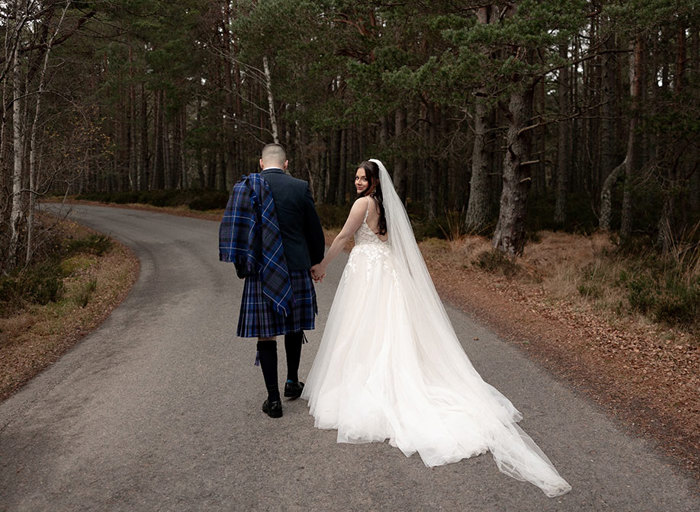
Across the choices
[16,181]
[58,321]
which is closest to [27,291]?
[58,321]

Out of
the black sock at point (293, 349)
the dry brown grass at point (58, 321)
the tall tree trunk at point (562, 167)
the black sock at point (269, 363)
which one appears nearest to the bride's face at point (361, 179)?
the black sock at point (293, 349)

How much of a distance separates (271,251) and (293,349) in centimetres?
100

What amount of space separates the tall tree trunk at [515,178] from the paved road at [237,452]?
611 centimetres

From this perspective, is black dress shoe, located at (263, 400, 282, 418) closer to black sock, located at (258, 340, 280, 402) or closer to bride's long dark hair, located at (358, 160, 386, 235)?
black sock, located at (258, 340, 280, 402)

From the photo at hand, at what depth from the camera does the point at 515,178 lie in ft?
37.7

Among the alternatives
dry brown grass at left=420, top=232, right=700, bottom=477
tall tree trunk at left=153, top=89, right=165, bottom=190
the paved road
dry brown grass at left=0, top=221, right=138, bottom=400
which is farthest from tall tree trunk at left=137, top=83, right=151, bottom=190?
the paved road

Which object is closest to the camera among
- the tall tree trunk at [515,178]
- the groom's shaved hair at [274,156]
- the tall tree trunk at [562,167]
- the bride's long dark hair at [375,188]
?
the groom's shaved hair at [274,156]

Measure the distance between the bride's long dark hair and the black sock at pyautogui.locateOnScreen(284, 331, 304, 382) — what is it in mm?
1232

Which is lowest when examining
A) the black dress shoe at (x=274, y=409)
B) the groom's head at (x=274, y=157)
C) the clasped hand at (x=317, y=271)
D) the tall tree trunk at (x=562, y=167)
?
the black dress shoe at (x=274, y=409)

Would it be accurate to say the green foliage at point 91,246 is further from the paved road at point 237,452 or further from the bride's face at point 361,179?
the bride's face at point 361,179

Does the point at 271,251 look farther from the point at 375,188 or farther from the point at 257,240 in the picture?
the point at 375,188

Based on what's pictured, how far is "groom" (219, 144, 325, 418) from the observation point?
13.1 ft

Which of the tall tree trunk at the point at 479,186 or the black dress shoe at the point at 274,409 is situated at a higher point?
the tall tree trunk at the point at 479,186

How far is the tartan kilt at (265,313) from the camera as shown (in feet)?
13.3
